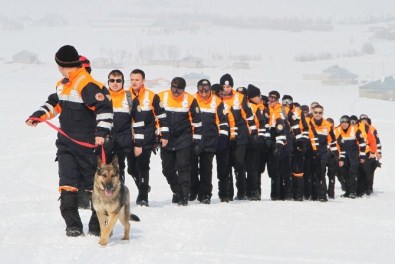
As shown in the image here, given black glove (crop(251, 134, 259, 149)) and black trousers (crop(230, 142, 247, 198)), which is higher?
black glove (crop(251, 134, 259, 149))

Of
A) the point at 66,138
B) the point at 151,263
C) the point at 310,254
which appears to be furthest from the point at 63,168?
the point at 310,254

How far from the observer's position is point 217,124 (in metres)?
12.6

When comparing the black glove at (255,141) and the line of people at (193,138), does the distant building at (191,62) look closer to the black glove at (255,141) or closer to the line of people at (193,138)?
the line of people at (193,138)

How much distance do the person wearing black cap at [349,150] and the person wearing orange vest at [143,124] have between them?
796cm

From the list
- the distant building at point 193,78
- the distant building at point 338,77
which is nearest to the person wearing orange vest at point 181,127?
the distant building at point 193,78

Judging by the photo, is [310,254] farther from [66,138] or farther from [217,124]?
[217,124]

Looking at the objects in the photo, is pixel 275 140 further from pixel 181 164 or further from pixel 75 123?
pixel 75 123

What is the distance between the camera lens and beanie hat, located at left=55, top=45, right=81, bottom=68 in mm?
7535

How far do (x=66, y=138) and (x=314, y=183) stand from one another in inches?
373

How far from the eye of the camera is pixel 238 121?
13008mm

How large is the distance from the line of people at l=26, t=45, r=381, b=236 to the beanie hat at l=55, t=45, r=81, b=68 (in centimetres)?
1

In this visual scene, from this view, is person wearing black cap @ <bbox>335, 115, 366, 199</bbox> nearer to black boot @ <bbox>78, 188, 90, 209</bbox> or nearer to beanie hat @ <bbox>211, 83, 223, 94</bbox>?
beanie hat @ <bbox>211, 83, 223, 94</bbox>

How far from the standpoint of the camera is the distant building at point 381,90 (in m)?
103

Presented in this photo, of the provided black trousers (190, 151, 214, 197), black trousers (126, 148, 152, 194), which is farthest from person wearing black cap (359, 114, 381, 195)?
black trousers (126, 148, 152, 194)
